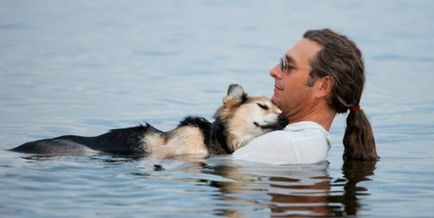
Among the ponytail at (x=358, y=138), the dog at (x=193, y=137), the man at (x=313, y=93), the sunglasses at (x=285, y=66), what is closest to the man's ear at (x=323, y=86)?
the man at (x=313, y=93)

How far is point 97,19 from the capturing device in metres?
20.4

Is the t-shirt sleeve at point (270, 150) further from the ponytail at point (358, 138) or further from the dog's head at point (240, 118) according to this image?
the ponytail at point (358, 138)

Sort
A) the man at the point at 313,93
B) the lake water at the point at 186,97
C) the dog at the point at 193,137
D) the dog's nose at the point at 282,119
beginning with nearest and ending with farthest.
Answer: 1. the lake water at the point at 186,97
2. the man at the point at 313,93
3. the dog's nose at the point at 282,119
4. the dog at the point at 193,137

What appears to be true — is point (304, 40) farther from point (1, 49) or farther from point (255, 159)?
point (1, 49)

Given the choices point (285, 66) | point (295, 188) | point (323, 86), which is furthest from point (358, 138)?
point (295, 188)

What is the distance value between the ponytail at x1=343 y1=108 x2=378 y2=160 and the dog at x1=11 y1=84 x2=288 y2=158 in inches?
26.9

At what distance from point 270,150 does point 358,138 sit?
3.62 ft

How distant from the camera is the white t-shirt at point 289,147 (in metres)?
7.99

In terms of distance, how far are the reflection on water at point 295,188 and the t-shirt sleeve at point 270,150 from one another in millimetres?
115

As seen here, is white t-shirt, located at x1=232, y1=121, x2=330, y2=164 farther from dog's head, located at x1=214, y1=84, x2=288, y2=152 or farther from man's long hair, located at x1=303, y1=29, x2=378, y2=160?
Result: dog's head, located at x1=214, y1=84, x2=288, y2=152

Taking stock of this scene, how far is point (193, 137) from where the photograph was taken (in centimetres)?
878

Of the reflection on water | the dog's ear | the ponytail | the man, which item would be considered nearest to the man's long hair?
the man

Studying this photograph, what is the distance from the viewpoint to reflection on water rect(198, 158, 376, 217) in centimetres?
729

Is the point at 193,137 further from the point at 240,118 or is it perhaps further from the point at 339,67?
the point at 339,67
